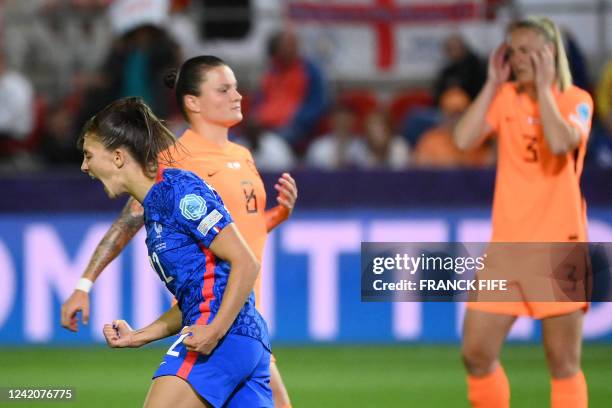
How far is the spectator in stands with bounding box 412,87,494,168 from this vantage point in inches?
421

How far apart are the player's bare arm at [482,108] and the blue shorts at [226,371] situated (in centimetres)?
220

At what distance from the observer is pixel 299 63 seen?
1214cm

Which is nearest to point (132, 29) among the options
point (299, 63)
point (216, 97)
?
point (299, 63)

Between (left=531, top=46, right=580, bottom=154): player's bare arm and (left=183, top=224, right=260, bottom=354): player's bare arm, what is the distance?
2.06m

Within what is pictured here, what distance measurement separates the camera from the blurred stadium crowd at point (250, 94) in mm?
11102

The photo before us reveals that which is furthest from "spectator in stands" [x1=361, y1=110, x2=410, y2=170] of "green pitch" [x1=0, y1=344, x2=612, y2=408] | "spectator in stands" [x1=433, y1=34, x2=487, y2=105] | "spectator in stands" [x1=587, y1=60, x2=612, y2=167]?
"green pitch" [x1=0, y1=344, x2=612, y2=408]

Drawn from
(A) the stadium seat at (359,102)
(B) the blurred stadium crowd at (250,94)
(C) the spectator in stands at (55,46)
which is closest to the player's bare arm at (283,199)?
(B) the blurred stadium crowd at (250,94)

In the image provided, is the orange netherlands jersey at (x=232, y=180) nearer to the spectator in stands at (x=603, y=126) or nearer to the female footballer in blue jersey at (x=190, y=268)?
the female footballer in blue jersey at (x=190, y=268)

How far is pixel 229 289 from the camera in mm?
4102

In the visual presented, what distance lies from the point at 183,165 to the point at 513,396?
3.25m

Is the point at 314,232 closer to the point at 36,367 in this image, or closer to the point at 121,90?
the point at 36,367

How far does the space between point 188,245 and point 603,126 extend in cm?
794

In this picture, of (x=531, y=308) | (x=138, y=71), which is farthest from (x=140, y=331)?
(x=138, y=71)

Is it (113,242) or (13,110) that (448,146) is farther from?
(113,242)
